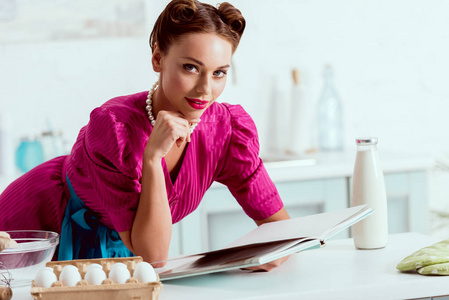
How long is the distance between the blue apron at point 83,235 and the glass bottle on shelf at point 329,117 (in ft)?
4.93

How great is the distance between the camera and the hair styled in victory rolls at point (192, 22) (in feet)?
4.21

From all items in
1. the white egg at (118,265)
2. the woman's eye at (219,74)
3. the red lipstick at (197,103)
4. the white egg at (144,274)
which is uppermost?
the woman's eye at (219,74)

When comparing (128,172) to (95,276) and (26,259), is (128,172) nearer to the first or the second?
(26,259)

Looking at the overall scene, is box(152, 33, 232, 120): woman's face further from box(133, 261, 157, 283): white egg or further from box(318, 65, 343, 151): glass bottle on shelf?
box(318, 65, 343, 151): glass bottle on shelf

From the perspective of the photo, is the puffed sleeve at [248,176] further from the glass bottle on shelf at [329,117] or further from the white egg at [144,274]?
the glass bottle on shelf at [329,117]

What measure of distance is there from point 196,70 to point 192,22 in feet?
0.32

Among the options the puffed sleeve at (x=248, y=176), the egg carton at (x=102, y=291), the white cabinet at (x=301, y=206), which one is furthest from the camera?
the white cabinet at (x=301, y=206)

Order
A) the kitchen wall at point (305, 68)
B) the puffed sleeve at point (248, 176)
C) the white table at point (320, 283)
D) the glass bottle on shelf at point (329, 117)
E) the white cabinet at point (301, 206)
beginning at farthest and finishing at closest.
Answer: the glass bottle on shelf at point (329, 117) < the kitchen wall at point (305, 68) < the white cabinet at point (301, 206) < the puffed sleeve at point (248, 176) < the white table at point (320, 283)

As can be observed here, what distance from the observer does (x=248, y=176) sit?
4.80ft

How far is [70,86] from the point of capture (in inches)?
106

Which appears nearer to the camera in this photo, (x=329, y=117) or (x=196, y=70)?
(x=196, y=70)

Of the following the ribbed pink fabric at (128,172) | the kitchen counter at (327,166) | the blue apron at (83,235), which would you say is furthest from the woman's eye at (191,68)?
the kitchen counter at (327,166)

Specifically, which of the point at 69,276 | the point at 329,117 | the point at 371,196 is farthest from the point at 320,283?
the point at 329,117

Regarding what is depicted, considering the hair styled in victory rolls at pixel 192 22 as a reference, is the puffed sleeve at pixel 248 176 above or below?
below
